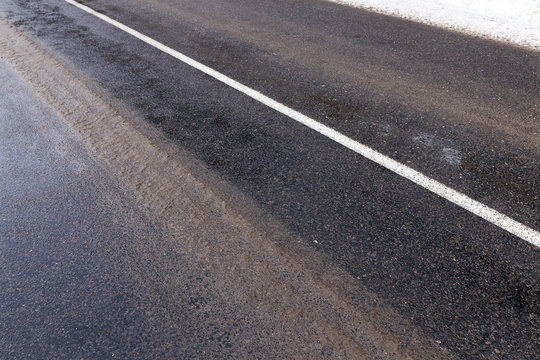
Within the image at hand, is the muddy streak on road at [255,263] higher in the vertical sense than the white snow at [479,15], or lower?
higher

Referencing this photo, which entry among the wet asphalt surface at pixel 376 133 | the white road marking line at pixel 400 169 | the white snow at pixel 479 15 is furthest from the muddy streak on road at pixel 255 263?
the white snow at pixel 479 15

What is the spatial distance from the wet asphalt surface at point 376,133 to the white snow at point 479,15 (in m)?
0.54

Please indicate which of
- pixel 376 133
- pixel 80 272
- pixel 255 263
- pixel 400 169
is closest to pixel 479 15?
pixel 376 133

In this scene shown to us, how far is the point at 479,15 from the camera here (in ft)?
26.1

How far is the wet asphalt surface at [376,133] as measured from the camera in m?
2.65

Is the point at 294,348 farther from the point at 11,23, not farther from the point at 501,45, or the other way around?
the point at 11,23

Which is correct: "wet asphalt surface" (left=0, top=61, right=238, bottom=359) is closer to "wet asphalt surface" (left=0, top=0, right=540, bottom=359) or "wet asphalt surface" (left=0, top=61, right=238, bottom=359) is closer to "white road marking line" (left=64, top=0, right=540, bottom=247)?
"wet asphalt surface" (left=0, top=0, right=540, bottom=359)

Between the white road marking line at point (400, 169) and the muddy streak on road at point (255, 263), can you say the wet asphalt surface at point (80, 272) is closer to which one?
the muddy streak on road at point (255, 263)

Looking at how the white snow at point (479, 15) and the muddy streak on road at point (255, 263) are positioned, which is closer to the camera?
the muddy streak on road at point (255, 263)

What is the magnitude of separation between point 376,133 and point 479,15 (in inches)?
208

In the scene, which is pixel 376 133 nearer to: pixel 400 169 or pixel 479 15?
pixel 400 169

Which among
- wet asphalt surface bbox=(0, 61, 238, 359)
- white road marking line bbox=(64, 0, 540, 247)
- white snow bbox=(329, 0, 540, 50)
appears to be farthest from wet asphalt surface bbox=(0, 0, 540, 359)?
wet asphalt surface bbox=(0, 61, 238, 359)

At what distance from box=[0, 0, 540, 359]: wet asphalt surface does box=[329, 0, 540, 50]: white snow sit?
0.54m

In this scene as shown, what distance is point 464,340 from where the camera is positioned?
231 cm
